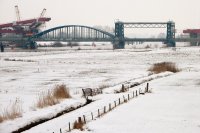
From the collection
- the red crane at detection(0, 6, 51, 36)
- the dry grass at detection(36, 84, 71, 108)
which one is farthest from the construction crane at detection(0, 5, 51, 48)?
the dry grass at detection(36, 84, 71, 108)

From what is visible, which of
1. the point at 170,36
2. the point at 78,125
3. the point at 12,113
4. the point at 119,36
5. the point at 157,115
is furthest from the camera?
the point at 119,36

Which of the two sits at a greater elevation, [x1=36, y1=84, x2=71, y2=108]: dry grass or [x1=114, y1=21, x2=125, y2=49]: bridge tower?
[x1=114, y1=21, x2=125, y2=49]: bridge tower

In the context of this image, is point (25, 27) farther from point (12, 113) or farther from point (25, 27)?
point (12, 113)

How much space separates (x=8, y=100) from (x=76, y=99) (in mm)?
4712

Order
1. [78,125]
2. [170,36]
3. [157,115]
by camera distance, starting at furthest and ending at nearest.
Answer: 1. [170,36]
2. [157,115]
3. [78,125]

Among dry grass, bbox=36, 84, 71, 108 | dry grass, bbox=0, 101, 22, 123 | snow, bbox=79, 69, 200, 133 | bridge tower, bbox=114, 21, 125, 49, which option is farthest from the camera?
bridge tower, bbox=114, 21, 125, 49

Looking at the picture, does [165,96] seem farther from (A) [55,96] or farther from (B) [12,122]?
(B) [12,122]

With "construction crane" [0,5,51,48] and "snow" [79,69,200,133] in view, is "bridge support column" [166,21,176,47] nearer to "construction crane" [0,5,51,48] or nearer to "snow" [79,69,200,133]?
"construction crane" [0,5,51,48]

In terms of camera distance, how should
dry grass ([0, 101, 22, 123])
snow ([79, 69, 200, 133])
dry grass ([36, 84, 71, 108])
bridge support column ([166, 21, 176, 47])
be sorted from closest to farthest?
snow ([79, 69, 200, 133])
dry grass ([0, 101, 22, 123])
dry grass ([36, 84, 71, 108])
bridge support column ([166, 21, 176, 47])

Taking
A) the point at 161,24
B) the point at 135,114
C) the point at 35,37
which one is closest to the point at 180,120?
the point at 135,114

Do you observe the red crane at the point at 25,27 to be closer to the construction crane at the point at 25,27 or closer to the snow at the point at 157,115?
the construction crane at the point at 25,27

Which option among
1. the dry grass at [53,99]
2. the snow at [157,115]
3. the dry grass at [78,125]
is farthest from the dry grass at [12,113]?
the snow at [157,115]

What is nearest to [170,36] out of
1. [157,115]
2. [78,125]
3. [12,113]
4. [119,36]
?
[119,36]

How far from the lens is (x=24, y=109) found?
72.4 feet
